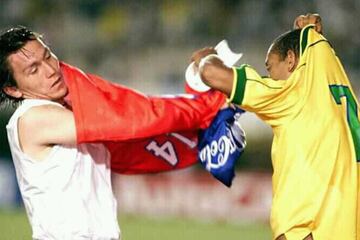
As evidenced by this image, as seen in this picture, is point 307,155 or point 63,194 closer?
point 307,155

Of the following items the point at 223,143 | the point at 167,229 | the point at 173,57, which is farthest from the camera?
the point at 173,57

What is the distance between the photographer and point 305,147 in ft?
13.8

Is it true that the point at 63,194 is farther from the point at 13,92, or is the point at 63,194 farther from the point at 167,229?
the point at 167,229

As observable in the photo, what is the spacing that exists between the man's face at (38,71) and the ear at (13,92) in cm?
6

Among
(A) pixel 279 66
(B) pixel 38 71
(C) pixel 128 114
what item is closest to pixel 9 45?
(B) pixel 38 71

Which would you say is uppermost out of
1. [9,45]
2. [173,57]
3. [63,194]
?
[9,45]

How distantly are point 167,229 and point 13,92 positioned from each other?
252 inches

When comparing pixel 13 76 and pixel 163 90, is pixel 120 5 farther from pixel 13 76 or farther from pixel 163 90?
pixel 13 76

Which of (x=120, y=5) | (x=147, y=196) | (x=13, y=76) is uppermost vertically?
(x=13, y=76)

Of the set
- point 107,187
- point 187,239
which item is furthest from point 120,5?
point 107,187

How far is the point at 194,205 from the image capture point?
12.3 m

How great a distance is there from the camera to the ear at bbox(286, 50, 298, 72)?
14.4ft

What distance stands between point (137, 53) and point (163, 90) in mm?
962

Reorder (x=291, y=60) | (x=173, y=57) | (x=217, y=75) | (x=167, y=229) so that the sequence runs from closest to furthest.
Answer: (x=217, y=75) → (x=291, y=60) → (x=167, y=229) → (x=173, y=57)
